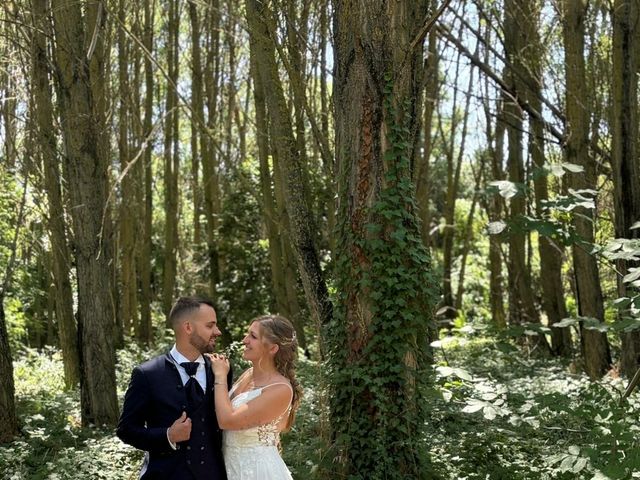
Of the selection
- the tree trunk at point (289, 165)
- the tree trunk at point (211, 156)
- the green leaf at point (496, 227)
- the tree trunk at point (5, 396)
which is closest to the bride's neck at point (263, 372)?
the green leaf at point (496, 227)

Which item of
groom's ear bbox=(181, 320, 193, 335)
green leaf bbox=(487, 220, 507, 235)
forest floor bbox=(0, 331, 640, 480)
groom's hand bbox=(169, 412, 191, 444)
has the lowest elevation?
forest floor bbox=(0, 331, 640, 480)

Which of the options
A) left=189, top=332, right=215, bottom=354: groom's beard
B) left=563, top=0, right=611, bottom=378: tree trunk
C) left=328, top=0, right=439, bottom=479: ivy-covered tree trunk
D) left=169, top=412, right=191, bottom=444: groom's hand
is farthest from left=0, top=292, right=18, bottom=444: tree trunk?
left=563, top=0, right=611, bottom=378: tree trunk

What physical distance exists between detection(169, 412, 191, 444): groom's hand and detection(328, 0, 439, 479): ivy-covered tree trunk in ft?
8.65

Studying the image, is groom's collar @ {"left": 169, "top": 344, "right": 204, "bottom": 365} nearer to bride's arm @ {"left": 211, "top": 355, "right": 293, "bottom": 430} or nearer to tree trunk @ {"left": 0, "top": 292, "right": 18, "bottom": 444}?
bride's arm @ {"left": 211, "top": 355, "right": 293, "bottom": 430}

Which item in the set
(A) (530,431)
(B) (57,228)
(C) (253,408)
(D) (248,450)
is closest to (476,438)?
(A) (530,431)

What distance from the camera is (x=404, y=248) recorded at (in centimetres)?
624

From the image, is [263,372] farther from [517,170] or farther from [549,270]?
[517,170]

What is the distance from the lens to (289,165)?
8250mm

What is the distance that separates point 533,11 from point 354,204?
10140 millimetres

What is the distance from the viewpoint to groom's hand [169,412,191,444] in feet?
12.1

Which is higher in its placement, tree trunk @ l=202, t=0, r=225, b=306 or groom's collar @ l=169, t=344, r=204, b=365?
tree trunk @ l=202, t=0, r=225, b=306

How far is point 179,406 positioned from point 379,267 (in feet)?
8.86

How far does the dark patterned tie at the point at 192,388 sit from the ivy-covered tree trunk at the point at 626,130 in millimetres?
6895

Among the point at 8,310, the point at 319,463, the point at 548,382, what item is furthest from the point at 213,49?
the point at 319,463
